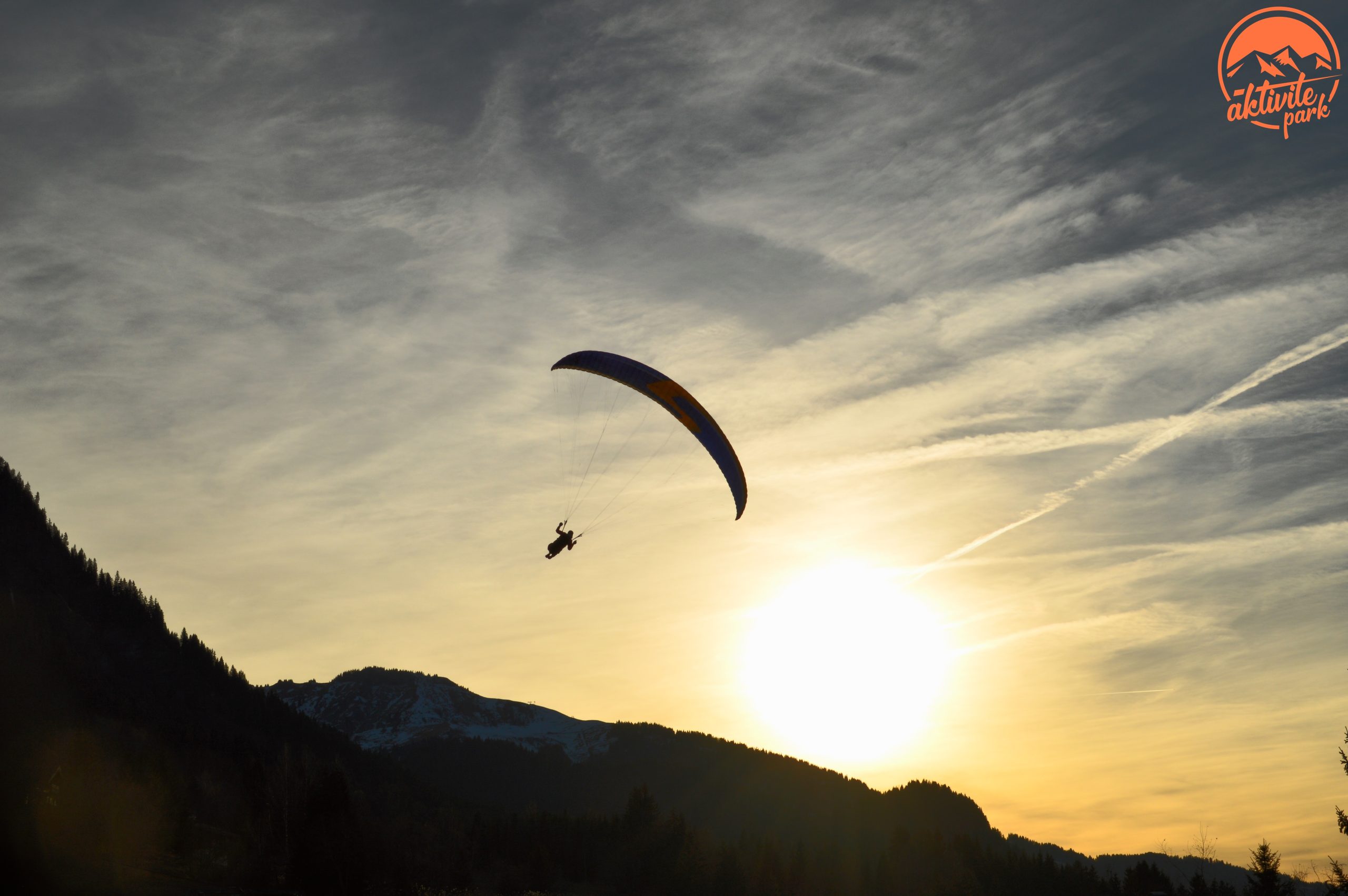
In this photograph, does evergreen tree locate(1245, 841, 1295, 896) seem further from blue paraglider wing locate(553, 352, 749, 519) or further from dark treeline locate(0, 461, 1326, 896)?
blue paraglider wing locate(553, 352, 749, 519)

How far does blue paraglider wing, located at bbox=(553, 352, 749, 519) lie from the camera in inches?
1599

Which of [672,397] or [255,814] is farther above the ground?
[672,397]

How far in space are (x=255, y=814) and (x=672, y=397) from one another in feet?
224

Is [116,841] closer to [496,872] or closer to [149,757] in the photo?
[149,757]

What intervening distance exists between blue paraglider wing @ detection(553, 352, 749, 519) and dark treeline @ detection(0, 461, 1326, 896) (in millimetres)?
32483

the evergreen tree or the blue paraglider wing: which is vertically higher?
the blue paraglider wing

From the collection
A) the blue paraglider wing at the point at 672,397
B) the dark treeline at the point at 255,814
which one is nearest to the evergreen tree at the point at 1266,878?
the dark treeline at the point at 255,814

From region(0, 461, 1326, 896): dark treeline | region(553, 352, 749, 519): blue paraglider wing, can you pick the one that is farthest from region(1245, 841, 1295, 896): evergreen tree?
region(553, 352, 749, 519): blue paraglider wing

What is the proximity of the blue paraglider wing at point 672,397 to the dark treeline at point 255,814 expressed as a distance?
107 feet

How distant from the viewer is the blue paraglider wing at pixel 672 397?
40625 millimetres

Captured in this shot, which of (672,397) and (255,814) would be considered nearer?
(672,397)

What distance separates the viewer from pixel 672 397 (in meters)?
40.6

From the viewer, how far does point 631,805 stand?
350 ft

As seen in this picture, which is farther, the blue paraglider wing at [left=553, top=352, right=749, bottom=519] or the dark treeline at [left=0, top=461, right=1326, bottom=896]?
the dark treeline at [left=0, top=461, right=1326, bottom=896]
